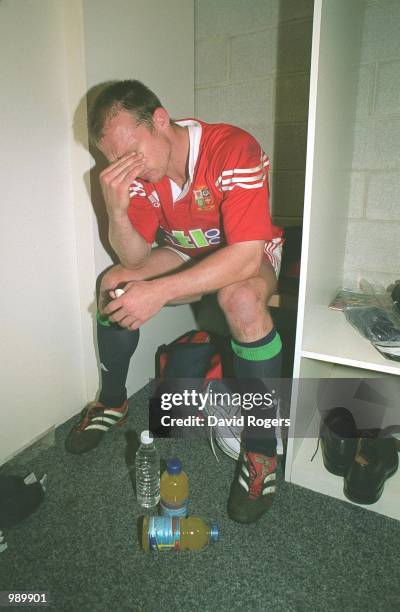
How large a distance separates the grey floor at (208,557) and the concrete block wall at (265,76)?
3.62 ft

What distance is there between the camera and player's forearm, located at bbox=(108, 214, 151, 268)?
3.61 feet

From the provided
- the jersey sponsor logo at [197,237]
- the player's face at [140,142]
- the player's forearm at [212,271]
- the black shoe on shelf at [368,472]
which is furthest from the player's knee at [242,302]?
the black shoe on shelf at [368,472]

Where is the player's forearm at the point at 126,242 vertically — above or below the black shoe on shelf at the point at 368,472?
above

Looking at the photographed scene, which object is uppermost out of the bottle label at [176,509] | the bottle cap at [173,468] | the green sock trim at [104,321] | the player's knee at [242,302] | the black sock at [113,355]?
the player's knee at [242,302]

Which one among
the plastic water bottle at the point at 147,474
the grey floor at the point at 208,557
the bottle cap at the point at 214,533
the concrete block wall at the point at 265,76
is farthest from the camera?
the concrete block wall at the point at 265,76

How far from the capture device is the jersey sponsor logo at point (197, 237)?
1192 mm

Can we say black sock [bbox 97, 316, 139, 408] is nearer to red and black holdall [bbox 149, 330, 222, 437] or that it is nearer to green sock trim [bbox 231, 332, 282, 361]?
red and black holdall [bbox 149, 330, 222, 437]

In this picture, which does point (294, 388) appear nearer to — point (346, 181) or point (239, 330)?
point (239, 330)

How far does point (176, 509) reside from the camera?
3.12 feet

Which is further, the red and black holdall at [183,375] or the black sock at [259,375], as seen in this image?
the red and black holdall at [183,375]

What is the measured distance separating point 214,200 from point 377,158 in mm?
693

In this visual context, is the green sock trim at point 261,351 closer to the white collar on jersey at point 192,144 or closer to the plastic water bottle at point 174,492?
the plastic water bottle at point 174,492

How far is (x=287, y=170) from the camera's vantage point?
1606 mm

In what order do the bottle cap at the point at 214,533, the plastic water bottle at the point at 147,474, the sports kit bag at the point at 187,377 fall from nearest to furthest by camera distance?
the bottle cap at the point at 214,533 < the plastic water bottle at the point at 147,474 < the sports kit bag at the point at 187,377
